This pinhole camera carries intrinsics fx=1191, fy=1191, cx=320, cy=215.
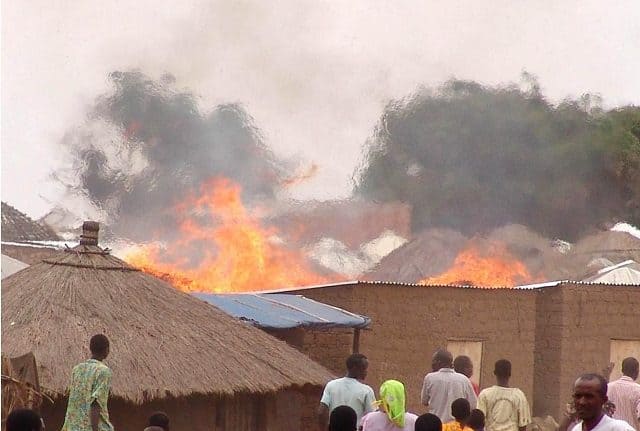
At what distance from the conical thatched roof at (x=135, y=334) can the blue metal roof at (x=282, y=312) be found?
577 millimetres

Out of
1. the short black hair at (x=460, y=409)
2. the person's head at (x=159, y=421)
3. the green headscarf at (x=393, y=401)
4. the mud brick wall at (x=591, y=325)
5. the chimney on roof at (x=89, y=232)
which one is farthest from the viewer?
the mud brick wall at (x=591, y=325)

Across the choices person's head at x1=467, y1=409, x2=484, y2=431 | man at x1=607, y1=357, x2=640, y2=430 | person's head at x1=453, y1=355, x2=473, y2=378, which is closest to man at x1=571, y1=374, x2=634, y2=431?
person's head at x1=467, y1=409, x2=484, y2=431

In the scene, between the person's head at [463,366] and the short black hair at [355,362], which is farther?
the person's head at [463,366]

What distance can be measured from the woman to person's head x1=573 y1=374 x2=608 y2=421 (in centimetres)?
205

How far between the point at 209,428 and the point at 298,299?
3387mm

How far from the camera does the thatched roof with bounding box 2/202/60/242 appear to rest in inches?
958

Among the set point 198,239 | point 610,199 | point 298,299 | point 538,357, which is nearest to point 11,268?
point 198,239

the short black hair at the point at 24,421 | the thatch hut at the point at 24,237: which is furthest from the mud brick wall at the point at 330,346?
the short black hair at the point at 24,421

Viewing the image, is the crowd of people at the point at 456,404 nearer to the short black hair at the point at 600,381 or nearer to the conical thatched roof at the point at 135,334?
the short black hair at the point at 600,381

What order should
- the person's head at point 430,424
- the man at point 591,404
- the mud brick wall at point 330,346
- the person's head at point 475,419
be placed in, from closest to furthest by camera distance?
the man at point 591,404, the person's head at point 430,424, the person's head at point 475,419, the mud brick wall at point 330,346

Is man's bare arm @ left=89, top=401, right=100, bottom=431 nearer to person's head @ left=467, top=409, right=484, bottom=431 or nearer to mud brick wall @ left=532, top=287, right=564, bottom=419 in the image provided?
person's head @ left=467, top=409, right=484, bottom=431

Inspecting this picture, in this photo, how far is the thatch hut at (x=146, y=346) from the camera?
10188 mm

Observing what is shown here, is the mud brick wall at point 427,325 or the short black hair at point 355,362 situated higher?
the mud brick wall at point 427,325

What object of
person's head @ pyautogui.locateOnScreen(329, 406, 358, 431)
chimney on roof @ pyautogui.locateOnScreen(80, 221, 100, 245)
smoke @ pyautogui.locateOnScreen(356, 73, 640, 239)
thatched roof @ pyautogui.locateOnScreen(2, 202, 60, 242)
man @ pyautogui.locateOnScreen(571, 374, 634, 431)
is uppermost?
smoke @ pyautogui.locateOnScreen(356, 73, 640, 239)
